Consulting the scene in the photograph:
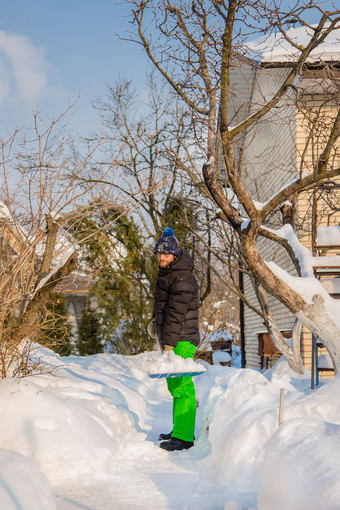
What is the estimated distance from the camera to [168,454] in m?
4.66

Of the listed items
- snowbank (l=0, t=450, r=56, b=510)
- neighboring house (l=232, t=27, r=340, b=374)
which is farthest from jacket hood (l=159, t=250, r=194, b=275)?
snowbank (l=0, t=450, r=56, b=510)

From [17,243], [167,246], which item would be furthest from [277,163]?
[167,246]

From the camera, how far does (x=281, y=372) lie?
740 centimetres

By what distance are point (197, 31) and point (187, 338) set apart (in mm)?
4761

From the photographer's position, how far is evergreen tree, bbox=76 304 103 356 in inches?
627

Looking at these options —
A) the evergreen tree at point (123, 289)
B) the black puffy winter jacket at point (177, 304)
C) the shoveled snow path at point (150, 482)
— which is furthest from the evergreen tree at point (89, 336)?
the black puffy winter jacket at point (177, 304)

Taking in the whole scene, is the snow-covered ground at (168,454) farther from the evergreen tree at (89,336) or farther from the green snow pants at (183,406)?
the evergreen tree at (89,336)

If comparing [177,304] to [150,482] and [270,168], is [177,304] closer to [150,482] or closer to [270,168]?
[150,482]

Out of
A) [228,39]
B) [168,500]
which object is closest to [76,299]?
[228,39]

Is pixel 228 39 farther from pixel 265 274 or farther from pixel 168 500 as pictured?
pixel 168 500

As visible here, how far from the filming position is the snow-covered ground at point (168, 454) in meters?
2.26

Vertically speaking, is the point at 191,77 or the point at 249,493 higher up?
the point at 191,77

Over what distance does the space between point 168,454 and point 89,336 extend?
1166cm

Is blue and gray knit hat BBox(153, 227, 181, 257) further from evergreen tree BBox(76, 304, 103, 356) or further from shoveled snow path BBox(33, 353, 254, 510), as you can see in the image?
evergreen tree BBox(76, 304, 103, 356)
